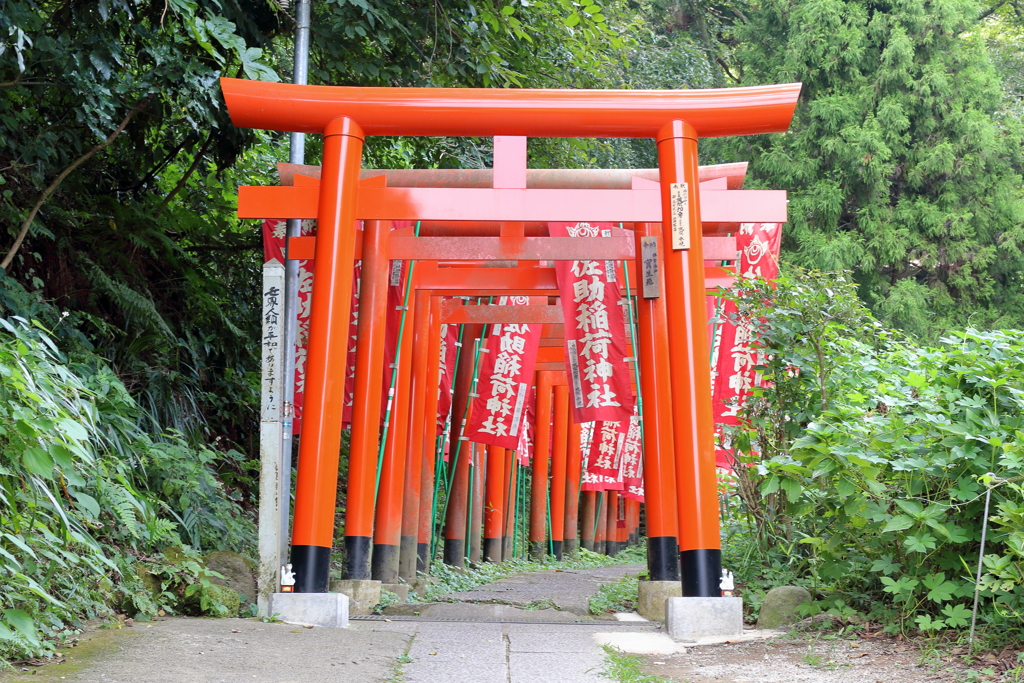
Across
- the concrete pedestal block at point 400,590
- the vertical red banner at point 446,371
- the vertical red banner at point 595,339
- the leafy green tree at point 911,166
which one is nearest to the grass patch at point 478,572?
the concrete pedestal block at point 400,590

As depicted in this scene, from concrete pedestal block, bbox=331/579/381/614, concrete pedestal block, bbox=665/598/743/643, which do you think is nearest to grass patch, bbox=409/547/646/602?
concrete pedestal block, bbox=331/579/381/614

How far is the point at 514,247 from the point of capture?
7.50 metres

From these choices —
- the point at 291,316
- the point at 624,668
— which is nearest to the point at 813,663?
the point at 624,668

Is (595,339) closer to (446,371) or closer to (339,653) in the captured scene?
(339,653)

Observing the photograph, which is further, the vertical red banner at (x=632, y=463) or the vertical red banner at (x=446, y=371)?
the vertical red banner at (x=632, y=463)

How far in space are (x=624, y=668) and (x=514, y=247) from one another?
384cm

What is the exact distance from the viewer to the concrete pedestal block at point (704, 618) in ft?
18.1

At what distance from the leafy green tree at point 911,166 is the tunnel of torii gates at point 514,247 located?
8.58 m

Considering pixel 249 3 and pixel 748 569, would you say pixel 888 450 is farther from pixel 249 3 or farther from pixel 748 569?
pixel 249 3

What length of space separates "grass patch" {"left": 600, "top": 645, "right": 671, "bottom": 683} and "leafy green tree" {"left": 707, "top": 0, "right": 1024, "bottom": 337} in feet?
39.1

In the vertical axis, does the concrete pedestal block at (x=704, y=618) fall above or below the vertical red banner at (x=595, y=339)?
below

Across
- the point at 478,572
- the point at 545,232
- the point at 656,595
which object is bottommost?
the point at 478,572

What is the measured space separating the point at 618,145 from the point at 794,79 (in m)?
3.65

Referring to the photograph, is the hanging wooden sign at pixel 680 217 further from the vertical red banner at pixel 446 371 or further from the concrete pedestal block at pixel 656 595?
the vertical red banner at pixel 446 371
